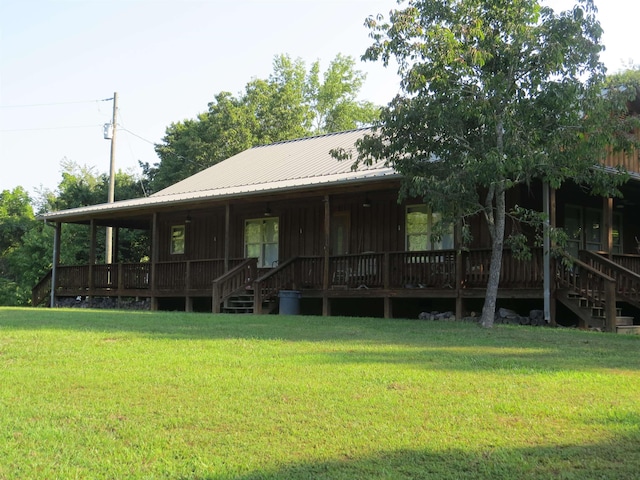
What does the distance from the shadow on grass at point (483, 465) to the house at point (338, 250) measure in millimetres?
9653

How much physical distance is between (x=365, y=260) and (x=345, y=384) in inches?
459

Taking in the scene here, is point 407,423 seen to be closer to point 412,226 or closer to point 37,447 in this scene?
point 37,447

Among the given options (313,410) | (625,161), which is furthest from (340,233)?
(313,410)

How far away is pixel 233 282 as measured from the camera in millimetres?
19078

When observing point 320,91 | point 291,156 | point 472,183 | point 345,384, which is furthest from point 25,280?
point 345,384

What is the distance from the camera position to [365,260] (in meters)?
18.1

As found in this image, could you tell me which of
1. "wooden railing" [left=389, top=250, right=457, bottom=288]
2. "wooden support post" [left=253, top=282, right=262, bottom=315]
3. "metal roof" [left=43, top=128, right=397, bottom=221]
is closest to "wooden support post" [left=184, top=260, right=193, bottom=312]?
"metal roof" [left=43, top=128, right=397, bottom=221]

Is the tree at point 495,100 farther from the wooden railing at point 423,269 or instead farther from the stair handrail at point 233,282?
the stair handrail at point 233,282

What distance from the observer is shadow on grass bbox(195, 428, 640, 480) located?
405cm

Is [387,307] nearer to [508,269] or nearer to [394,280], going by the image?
[394,280]

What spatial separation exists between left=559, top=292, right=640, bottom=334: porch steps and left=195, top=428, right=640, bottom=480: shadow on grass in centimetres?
977

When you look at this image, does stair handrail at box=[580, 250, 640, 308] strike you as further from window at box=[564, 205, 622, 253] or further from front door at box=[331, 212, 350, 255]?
front door at box=[331, 212, 350, 255]

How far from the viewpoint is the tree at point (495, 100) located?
1267 centimetres

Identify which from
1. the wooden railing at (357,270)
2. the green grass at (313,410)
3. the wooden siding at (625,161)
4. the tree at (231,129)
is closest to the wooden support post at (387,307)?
the wooden railing at (357,270)
